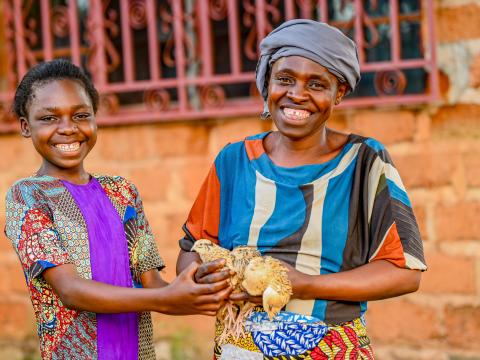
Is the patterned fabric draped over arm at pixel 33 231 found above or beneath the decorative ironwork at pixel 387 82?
beneath

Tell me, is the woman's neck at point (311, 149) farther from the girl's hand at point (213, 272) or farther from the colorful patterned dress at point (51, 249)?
the colorful patterned dress at point (51, 249)

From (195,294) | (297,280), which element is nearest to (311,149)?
(297,280)

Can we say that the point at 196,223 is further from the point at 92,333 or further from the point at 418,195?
the point at 418,195

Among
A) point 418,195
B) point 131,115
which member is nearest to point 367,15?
point 418,195

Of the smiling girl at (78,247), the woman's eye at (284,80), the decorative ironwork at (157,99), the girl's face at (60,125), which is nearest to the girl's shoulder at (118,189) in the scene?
the smiling girl at (78,247)

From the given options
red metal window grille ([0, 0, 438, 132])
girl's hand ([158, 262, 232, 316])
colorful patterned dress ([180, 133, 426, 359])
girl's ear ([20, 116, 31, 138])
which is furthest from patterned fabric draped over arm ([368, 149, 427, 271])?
red metal window grille ([0, 0, 438, 132])

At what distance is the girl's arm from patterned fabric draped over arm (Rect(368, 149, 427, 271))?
0.53m

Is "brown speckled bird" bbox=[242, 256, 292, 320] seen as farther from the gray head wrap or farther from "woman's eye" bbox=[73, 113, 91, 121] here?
"woman's eye" bbox=[73, 113, 91, 121]

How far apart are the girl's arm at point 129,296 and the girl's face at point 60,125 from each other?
0.39 metres

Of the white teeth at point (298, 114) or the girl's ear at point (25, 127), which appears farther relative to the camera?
the girl's ear at point (25, 127)

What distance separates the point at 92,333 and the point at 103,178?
1.91 ft

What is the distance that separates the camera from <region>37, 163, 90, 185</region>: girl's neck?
10.3ft

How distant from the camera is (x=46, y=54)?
18.0ft

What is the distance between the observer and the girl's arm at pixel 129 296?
2.90 m
